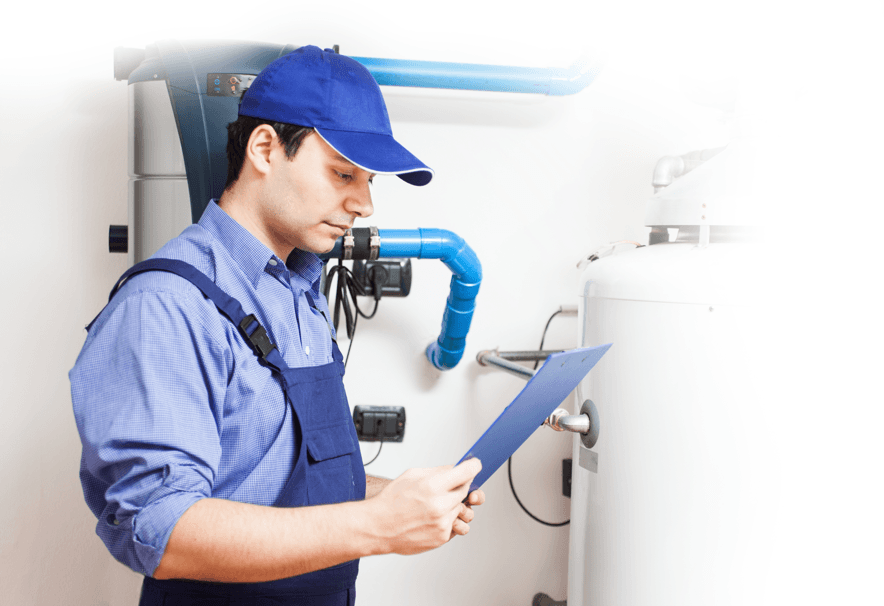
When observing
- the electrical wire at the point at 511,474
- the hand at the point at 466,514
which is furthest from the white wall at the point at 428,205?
the hand at the point at 466,514

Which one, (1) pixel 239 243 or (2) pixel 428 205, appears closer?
(1) pixel 239 243

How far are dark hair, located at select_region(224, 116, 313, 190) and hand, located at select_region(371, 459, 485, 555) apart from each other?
407 mm

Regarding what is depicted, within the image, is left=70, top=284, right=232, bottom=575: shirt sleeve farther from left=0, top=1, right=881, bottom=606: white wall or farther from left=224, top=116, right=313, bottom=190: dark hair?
left=0, top=1, right=881, bottom=606: white wall

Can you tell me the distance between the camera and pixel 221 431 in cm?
68

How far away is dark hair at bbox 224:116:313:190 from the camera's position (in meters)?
0.77

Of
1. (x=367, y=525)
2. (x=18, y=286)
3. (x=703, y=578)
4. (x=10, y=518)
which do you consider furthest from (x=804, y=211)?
(x=10, y=518)

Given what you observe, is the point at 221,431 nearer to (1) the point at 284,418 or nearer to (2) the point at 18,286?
(1) the point at 284,418

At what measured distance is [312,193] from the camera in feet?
2.55

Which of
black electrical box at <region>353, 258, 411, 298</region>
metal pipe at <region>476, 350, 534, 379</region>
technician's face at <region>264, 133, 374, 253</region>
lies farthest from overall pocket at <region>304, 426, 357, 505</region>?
black electrical box at <region>353, 258, 411, 298</region>

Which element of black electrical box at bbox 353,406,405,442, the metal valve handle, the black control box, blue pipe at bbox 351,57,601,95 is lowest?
black electrical box at bbox 353,406,405,442

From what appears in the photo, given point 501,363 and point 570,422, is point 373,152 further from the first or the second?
→ point 501,363

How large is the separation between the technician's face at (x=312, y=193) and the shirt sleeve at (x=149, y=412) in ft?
0.59

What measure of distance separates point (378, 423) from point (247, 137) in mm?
847

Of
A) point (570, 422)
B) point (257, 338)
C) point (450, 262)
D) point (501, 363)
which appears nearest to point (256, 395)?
point (257, 338)
